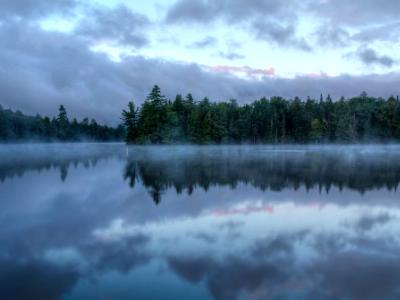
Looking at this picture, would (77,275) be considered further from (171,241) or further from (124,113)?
(124,113)

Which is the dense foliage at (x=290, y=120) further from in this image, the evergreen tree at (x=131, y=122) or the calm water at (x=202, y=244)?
the calm water at (x=202, y=244)

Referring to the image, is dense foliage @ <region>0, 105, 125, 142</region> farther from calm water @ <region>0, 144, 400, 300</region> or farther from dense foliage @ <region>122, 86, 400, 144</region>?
calm water @ <region>0, 144, 400, 300</region>

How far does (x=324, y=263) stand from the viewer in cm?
757

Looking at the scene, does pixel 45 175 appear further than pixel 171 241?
Yes

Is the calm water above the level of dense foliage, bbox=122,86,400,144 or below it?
below

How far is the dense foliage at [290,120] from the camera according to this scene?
332ft

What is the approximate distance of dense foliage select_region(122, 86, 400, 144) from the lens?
10131cm

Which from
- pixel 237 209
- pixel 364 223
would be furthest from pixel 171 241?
pixel 364 223

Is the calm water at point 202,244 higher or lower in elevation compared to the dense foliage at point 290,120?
lower

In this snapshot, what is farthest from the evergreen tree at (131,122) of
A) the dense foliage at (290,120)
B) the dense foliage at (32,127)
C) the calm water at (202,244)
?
the calm water at (202,244)

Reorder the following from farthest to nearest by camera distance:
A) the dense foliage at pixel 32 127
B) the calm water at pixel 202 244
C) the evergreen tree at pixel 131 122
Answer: the dense foliage at pixel 32 127
the evergreen tree at pixel 131 122
the calm water at pixel 202 244

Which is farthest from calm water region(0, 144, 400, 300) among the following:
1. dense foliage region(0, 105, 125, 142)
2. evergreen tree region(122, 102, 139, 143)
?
dense foliage region(0, 105, 125, 142)

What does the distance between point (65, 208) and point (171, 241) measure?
6.39 meters

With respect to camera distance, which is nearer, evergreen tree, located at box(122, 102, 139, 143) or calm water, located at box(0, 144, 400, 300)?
calm water, located at box(0, 144, 400, 300)
